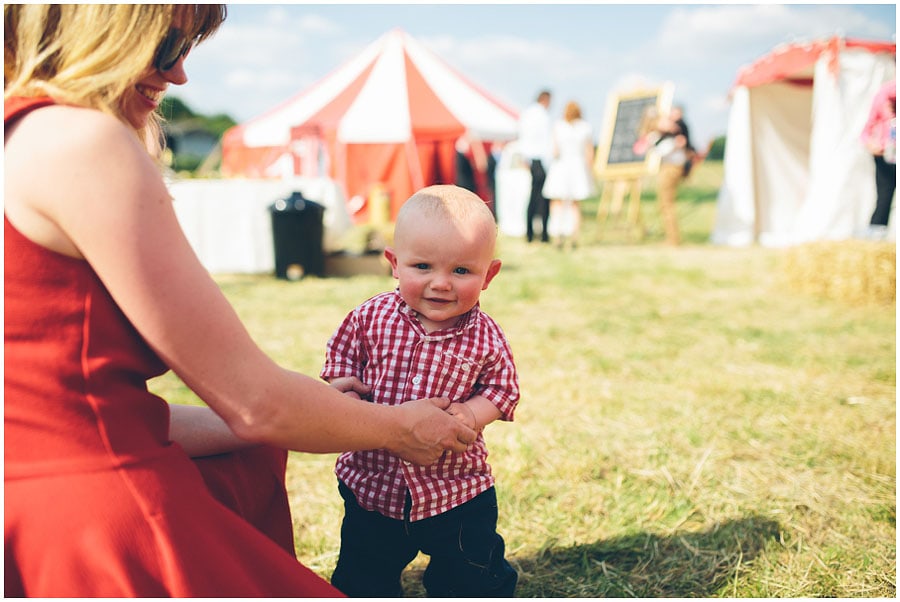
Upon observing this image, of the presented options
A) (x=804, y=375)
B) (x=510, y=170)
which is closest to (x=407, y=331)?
(x=804, y=375)

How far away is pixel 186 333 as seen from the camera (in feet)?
3.87

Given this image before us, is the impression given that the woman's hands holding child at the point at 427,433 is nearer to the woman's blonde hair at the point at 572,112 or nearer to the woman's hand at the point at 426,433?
the woman's hand at the point at 426,433

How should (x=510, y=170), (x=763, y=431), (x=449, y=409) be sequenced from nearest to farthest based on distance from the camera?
(x=449, y=409), (x=763, y=431), (x=510, y=170)

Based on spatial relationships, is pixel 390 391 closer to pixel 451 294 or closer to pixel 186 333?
pixel 451 294

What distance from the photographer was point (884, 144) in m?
8.23

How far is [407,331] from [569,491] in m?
1.34

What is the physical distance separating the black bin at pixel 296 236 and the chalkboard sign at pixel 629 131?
735 cm

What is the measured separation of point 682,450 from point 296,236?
19.1 feet

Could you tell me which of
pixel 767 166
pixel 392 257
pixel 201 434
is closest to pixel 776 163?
pixel 767 166

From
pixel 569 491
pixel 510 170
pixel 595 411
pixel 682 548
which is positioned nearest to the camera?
pixel 682 548

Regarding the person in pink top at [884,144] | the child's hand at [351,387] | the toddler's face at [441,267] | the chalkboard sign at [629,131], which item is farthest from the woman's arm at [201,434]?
the chalkboard sign at [629,131]

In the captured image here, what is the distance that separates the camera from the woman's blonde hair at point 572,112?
11.5 metres

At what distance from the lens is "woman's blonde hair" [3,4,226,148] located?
1.17 meters

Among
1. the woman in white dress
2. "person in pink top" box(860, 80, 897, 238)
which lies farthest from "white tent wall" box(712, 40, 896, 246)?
the woman in white dress
